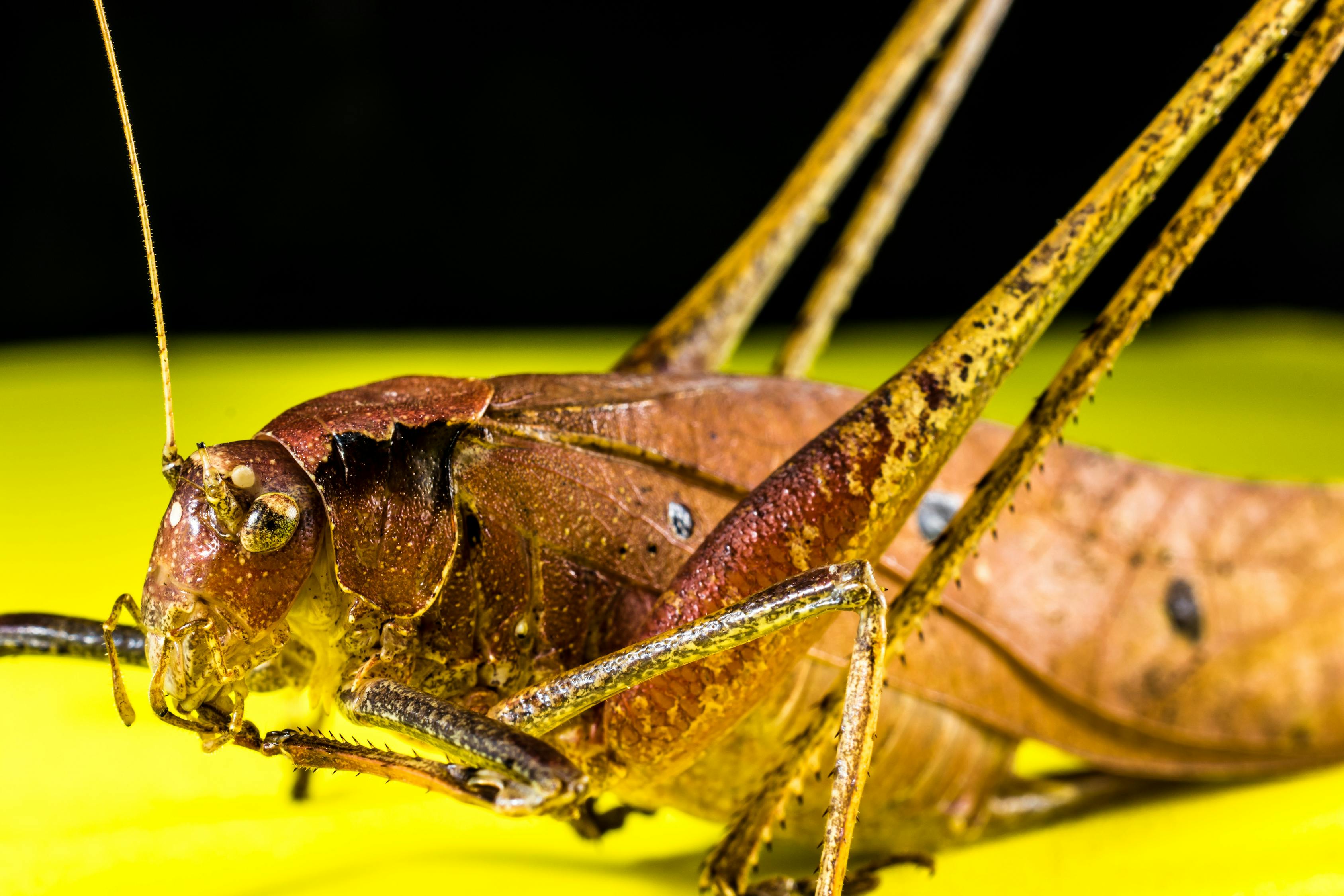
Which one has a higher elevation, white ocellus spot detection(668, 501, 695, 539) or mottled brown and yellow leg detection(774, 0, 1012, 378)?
mottled brown and yellow leg detection(774, 0, 1012, 378)

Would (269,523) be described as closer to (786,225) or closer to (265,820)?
(265,820)

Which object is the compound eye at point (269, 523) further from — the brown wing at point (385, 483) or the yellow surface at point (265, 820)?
the yellow surface at point (265, 820)

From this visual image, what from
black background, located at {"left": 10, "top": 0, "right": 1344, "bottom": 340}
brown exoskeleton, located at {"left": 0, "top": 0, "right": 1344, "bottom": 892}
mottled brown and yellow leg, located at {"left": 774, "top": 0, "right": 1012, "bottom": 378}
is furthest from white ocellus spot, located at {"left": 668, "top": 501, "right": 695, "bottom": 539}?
black background, located at {"left": 10, "top": 0, "right": 1344, "bottom": 340}

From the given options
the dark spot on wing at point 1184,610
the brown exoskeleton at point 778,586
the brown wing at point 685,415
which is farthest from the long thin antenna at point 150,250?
the dark spot on wing at point 1184,610

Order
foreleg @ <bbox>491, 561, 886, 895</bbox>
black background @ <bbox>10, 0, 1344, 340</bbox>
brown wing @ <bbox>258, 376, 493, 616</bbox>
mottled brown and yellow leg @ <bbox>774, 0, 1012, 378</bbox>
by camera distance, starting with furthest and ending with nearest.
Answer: black background @ <bbox>10, 0, 1344, 340</bbox>
mottled brown and yellow leg @ <bbox>774, 0, 1012, 378</bbox>
brown wing @ <bbox>258, 376, 493, 616</bbox>
foreleg @ <bbox>491, 561, 886, 895</bbox>

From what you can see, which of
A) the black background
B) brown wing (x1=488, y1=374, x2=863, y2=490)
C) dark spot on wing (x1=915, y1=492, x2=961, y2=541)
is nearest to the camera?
brown wing (x1=488, y1=374, x2=863, y2=490)

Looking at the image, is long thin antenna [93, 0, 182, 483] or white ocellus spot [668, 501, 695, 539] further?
white ocellus spot [668, 501, 695, 539]

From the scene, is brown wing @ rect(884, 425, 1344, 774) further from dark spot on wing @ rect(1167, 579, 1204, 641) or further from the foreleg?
the foreleg

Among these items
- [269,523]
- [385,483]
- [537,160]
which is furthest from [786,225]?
[537,160]
